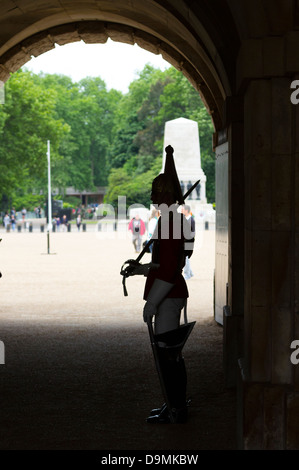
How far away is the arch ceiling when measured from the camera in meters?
10.7

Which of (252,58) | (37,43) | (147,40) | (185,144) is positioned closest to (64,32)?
(37,43)

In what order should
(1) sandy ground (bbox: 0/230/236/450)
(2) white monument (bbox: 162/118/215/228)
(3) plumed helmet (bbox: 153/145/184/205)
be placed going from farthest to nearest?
(2) white monument (bbox: 162/118/215/228) < (3) plumed helmet (bbox: 153/145/184/205) < (1) sandy ground (bbox: 0/230/236/450)

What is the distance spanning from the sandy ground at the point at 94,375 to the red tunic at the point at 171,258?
1015 millimetres

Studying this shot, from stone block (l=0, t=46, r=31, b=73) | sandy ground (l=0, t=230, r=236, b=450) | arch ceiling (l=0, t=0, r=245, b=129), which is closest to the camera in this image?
sandy ground (l=0, t=230, r=236, b=450)

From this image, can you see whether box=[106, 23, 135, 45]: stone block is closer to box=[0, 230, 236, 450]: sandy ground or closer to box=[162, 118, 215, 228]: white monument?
box=[0, 230, 236, 450]: sandy ground

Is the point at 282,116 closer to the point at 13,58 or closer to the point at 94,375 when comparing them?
the point at 94,375

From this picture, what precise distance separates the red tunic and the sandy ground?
101 centimetres

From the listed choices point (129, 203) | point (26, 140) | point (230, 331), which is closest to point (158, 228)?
point (230, 331)

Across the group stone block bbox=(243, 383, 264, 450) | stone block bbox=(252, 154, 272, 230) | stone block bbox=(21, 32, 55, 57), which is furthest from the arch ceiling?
stone block bbox=(243, 383, 264, 450)

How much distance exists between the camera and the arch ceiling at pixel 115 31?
10.7 metres

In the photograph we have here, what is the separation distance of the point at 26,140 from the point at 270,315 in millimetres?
47026

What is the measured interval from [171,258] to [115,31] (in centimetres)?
805

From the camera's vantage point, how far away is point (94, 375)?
8164 mm
